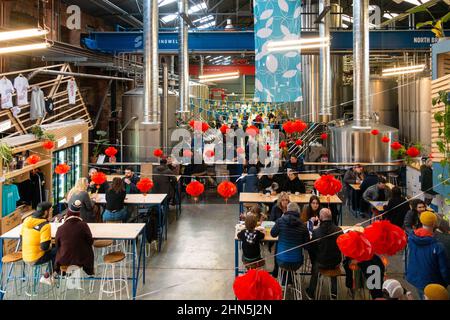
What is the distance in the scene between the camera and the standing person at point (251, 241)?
607cm

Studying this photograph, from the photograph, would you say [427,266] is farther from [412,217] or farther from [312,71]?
[312,71]

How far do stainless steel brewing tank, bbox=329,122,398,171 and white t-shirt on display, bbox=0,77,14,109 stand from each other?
29.1ft

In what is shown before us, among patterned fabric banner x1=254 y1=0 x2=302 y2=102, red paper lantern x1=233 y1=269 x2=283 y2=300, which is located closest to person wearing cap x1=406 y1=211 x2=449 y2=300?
red paper lantern x1=233 y1=269 x2=283 y2=300

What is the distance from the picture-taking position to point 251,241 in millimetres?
6074

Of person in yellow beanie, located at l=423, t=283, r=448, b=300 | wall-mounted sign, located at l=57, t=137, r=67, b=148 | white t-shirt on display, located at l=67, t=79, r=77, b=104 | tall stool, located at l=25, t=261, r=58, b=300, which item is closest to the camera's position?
person in yellow beanie, located at l=423, t=283, r=448, b=300

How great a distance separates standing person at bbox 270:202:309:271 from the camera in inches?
235

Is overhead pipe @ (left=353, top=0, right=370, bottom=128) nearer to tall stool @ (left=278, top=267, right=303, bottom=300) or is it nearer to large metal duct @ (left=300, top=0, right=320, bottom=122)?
tall stool @ (left=278, top=267, right=303, bottom=300)

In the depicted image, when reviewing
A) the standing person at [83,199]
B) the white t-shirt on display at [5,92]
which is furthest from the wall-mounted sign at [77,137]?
the standing person at [83,199]

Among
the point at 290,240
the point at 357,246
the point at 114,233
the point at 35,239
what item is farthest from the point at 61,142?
the point at 357,246

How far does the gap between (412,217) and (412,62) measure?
38.4 ft

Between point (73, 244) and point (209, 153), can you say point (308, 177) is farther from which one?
point (73, 244)

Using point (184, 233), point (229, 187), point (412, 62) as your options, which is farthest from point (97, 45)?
point (412, 62)

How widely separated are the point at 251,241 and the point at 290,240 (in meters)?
0.52

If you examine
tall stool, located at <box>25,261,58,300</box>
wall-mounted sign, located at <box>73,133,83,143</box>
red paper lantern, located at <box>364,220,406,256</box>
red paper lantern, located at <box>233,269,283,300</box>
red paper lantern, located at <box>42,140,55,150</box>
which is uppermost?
wall-mounted sign, located at <box>73,133,83,143</box>
